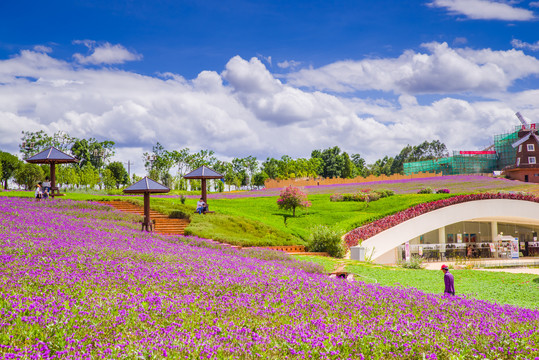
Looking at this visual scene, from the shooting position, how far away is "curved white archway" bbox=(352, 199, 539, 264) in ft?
92.1

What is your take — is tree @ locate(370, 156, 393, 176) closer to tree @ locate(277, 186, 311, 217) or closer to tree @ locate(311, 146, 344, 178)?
tree @ locate(311, 146, 344, 178)

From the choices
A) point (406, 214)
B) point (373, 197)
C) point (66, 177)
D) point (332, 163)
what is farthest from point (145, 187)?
point (332, 163)

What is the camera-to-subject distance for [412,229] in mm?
29672

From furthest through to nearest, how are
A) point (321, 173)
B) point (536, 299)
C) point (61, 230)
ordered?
point (321, 173) → point (61, 230) → point (536, 299)

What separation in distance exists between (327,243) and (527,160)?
50103mm

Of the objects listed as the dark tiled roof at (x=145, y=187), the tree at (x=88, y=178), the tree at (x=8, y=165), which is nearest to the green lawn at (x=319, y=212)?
the dark tiled roof at (x=145, y=187)

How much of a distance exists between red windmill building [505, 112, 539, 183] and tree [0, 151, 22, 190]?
221ft

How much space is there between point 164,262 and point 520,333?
7.69m

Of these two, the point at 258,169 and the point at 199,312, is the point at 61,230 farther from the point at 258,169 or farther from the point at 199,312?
the point at 258,169

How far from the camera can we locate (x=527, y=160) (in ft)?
202

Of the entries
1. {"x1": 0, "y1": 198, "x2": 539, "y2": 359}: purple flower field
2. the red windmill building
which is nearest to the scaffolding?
the red windmill building

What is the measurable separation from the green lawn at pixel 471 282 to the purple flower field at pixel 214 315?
4074mm

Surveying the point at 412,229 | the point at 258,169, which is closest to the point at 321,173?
the point at 258,169

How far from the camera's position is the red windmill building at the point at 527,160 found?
58.7 m
